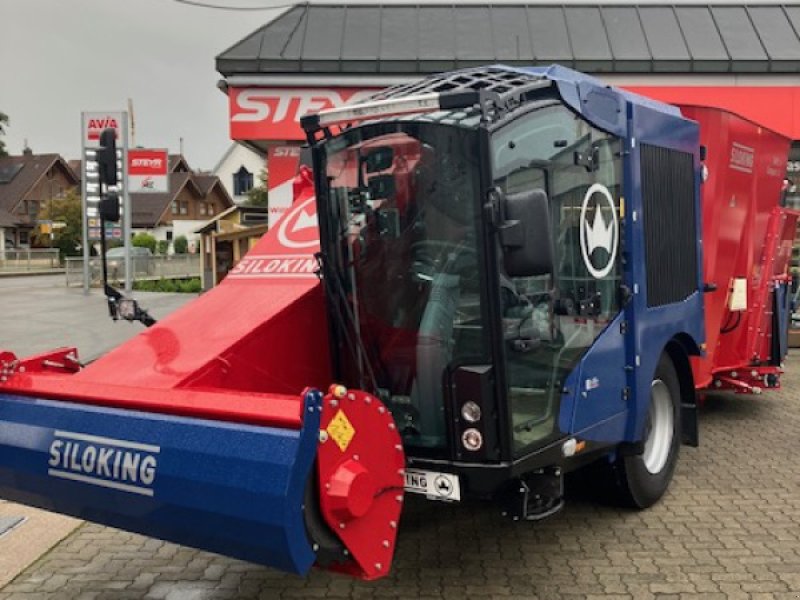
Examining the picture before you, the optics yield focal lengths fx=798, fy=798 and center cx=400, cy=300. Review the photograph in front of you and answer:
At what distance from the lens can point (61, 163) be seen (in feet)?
227

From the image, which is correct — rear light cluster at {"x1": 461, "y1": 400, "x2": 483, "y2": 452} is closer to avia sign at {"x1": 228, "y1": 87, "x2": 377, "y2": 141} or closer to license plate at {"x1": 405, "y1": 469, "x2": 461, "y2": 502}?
license plate at {"x1": 405, "y1": 469, "x2": 461, "y2": 502}

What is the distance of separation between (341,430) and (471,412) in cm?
72

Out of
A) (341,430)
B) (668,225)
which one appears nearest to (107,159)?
(341,430)

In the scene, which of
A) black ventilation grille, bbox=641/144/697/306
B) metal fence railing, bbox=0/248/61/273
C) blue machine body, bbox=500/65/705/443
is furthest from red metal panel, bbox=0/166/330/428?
metal fence railing, bbox=0/248/61/273

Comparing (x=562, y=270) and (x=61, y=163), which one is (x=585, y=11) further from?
(x=61, y=163)

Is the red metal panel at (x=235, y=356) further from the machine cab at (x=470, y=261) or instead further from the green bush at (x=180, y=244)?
the green bush at (x=180, y=244)

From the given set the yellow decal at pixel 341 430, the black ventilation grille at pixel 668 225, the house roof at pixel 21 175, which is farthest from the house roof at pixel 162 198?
the yellow decal at pixel 341 430

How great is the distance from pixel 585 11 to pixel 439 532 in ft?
35.3

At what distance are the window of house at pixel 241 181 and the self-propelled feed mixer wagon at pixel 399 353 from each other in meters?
61.3

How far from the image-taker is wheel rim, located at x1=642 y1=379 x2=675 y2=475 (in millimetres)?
5251

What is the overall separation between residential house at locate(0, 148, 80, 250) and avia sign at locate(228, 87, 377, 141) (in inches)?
2254

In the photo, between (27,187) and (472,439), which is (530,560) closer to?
(472,439)

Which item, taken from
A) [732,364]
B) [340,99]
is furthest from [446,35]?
[732,364]

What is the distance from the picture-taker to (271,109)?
11.7 metres
